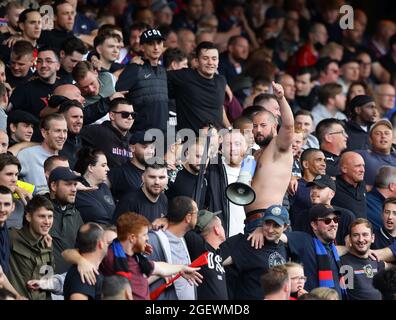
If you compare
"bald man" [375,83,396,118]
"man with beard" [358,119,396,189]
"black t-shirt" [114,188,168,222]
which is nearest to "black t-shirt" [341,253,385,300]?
"black t-shirt" [114,188,168,222]

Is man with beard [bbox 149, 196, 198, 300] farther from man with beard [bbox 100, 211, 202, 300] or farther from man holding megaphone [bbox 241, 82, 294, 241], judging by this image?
man holding megaphone [bbox 241, 82, 294, 241]

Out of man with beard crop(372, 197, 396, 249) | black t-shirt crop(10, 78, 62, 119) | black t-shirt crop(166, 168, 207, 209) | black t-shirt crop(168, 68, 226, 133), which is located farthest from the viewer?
black t-shirt crop(168, 68, 226, 133)

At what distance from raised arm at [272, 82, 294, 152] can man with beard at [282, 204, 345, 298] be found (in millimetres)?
692

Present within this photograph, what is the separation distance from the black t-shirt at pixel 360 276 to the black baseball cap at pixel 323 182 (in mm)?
928

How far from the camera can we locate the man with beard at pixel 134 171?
1334 centimetres

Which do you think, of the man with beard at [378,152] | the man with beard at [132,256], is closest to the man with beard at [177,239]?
the man with beard at [132,256]

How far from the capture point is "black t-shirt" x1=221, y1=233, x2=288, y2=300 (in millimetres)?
12141

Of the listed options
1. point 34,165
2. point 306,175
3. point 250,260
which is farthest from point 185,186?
point 306,175

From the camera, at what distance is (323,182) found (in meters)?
13.7

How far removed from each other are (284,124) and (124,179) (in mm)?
1814

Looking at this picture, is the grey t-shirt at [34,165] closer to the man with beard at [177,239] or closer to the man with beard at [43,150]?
the man with beard at [43,150]

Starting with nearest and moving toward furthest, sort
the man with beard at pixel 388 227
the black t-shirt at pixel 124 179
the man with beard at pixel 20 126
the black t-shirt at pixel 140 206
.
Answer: the black t-shirt at pixel 140 206 < the black t-shirt at pixel 124 179 < the man with beard at pixel 20 126 < the man with beard at pixel 388 227

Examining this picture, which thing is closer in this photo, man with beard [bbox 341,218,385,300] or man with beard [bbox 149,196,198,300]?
man with beard [bbox 149,196,198,300]
